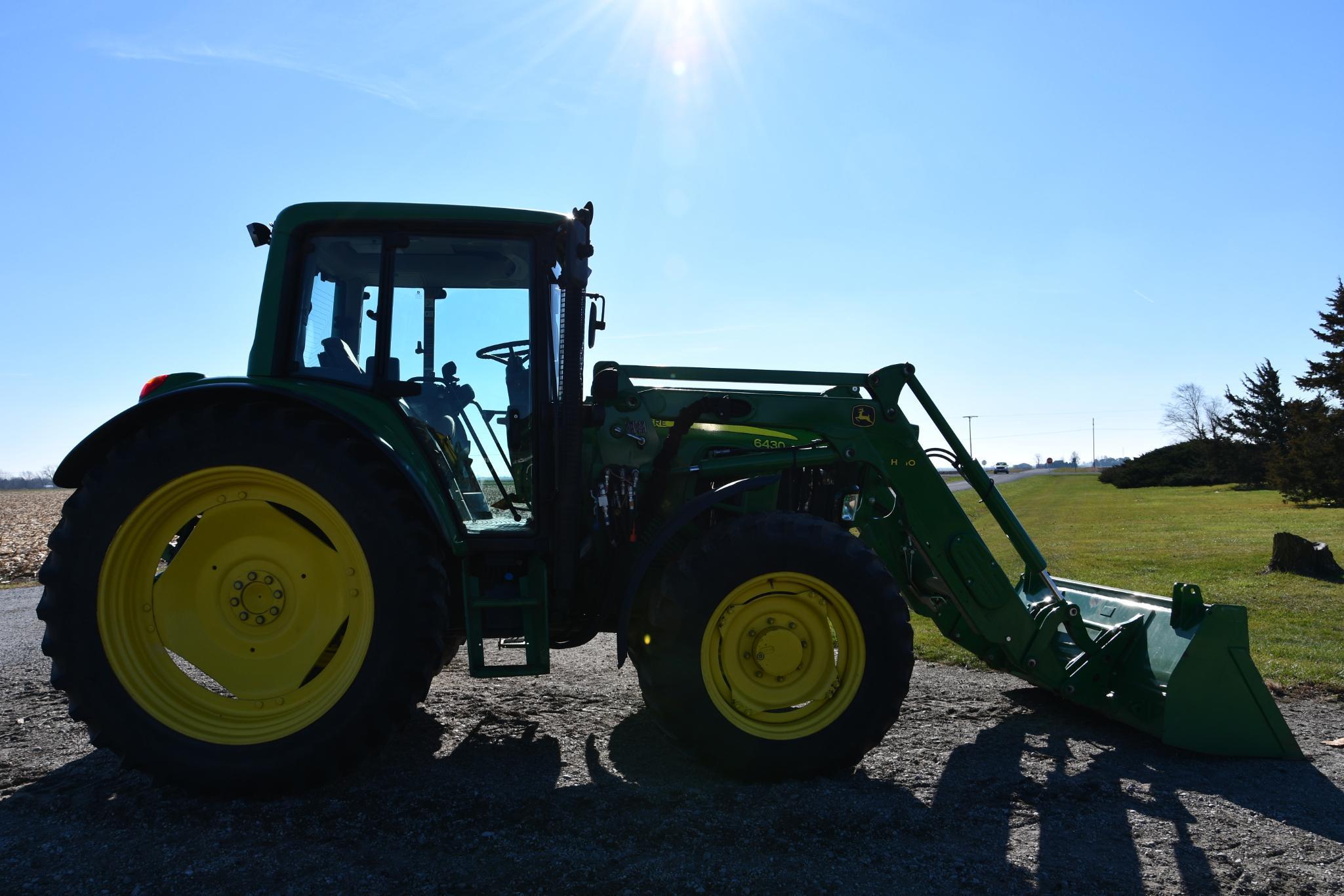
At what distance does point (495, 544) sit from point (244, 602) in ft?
3.48

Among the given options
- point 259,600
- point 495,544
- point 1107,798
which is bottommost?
point 1107,798

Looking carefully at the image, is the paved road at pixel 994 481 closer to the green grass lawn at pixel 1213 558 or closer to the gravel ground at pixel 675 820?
the gravel ground at pixel 675 820

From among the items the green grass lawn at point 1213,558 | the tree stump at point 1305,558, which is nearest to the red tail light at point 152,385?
the green grass lawn at point 1213,558

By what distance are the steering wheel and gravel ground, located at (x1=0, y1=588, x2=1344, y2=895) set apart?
1.82 meters

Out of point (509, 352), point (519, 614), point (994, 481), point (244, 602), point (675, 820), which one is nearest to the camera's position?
point (675, 820)

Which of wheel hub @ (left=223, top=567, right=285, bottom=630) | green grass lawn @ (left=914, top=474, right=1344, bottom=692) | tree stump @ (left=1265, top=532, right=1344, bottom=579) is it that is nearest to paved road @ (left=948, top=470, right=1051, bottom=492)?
green grass lawn @ (left=914, top=474, right=1344, bottom=692)

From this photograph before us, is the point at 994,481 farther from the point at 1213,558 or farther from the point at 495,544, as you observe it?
the point at 495,544

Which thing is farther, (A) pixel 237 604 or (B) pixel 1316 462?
(B) pixel 1316 462

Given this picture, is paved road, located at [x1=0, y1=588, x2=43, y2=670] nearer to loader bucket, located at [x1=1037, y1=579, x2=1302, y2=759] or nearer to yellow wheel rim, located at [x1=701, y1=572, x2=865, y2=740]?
yellow wheel rim, located at [x1=701, y1=572, x2=865, y2=740]

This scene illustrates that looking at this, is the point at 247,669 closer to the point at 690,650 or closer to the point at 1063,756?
the point at 690,650

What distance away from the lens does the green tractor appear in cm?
337

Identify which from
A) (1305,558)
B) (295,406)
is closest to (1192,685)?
(295,406)

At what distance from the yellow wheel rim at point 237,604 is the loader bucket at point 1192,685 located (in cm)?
346

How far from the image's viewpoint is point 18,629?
7.00m
